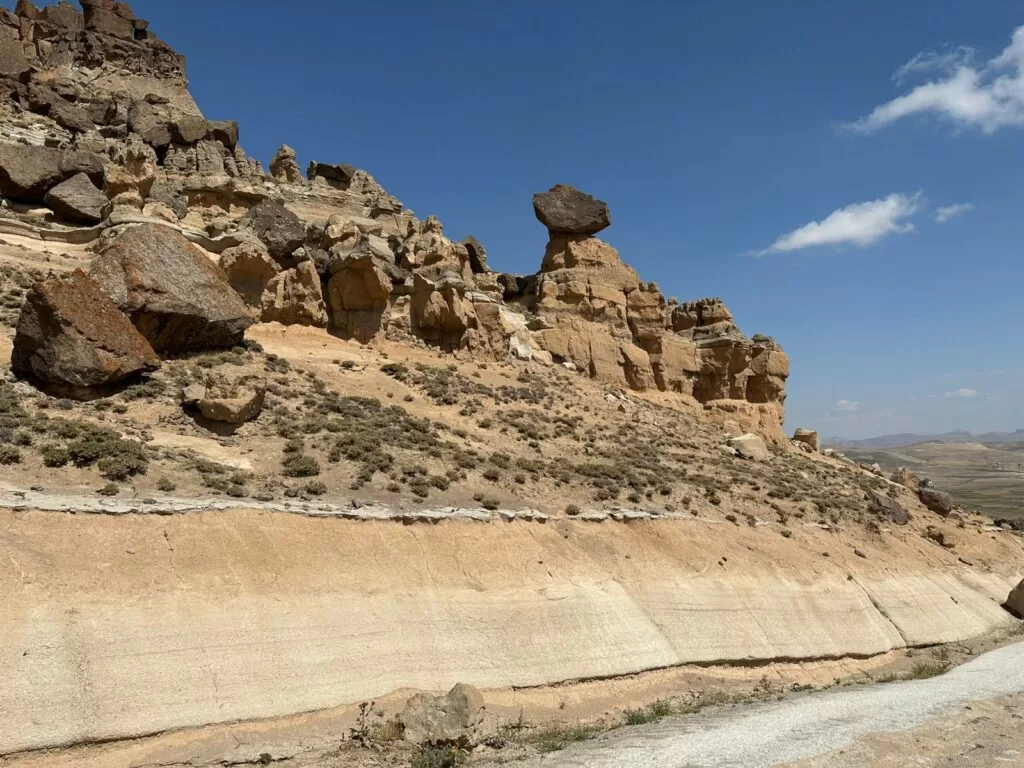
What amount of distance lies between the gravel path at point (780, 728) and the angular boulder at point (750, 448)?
1652 cm

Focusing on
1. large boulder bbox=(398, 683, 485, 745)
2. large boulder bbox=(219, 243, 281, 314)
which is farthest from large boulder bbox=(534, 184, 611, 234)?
large boulder bbox=(398, 683, 485, 745)

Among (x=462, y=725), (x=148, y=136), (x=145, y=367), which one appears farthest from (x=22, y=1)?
(x=462, y=725)

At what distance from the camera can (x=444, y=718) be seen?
9820 mm

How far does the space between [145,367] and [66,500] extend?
22.9ft

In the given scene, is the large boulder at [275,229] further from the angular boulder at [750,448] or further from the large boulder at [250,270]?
the angular boulder at [750,448]

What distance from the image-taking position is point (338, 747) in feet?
30.6

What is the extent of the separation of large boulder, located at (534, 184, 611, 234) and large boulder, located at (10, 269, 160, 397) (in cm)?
2611

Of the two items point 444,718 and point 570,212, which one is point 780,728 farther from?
point 570,212

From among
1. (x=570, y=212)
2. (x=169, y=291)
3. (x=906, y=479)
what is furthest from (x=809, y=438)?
(x=169, y=291)

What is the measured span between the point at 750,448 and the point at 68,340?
88.2 feet

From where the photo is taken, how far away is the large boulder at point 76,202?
1048 inches

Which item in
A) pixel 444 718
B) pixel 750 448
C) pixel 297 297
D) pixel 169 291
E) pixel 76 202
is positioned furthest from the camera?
pixel 750 448

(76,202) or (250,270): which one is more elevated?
(76,202)

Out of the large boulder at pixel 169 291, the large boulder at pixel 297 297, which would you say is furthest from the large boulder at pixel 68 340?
the large boulder at pixel 297 297
